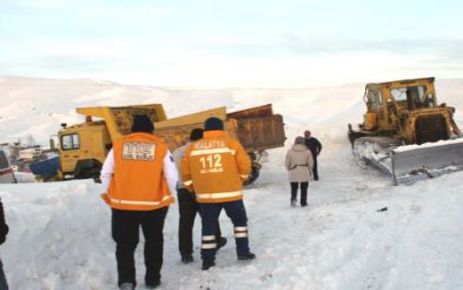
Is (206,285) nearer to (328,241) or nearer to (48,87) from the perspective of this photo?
(328,241)

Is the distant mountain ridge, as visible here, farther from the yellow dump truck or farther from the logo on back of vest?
the logo on back of vest

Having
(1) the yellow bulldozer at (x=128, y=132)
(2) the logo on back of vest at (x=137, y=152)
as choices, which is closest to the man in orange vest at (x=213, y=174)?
(2) the logo on back of vest at (x=137, y=152)

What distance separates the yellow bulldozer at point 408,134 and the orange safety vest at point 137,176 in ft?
32.7

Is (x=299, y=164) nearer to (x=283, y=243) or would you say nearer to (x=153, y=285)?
(x=283, y=243)

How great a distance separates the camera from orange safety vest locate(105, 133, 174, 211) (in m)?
6.04

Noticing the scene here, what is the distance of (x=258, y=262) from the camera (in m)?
6.99

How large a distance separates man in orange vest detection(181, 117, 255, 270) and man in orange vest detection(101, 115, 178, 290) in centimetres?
80

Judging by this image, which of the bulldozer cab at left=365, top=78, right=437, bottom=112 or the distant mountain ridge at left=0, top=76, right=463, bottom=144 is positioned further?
the distant mountain ridge at left=0, top=76, right=463, bottom=144

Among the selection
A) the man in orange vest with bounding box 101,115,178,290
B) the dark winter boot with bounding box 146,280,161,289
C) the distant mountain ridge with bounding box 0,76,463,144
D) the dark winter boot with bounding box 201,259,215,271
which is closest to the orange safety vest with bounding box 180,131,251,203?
the dark winter boot with bounding box 201,259,215,271

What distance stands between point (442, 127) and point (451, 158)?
3.28 metres

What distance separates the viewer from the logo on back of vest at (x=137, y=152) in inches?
239

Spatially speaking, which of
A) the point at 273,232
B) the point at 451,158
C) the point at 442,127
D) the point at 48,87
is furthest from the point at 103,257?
the point at 48,87

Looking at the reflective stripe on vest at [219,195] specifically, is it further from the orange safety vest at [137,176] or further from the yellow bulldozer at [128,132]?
the yellow bulldozer at [128,132]

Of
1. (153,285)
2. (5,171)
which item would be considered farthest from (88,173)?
(153,285)
